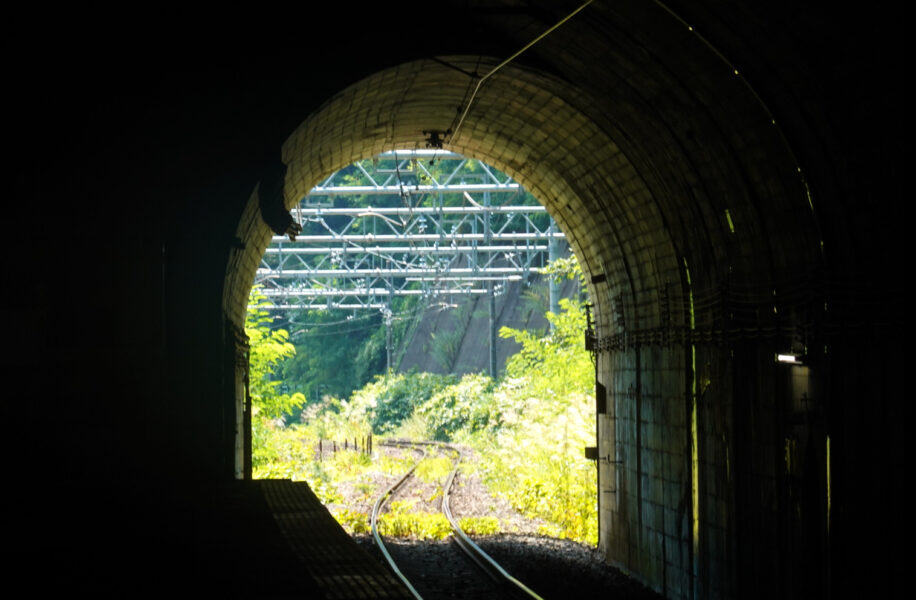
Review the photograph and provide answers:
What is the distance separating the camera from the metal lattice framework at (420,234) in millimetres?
24797

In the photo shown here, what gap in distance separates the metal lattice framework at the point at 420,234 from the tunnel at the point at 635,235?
5.10 m

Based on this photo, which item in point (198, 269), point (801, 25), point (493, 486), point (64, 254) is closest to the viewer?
point (801, 25)

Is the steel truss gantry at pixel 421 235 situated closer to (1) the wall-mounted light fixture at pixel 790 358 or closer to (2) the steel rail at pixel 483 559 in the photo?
(2) the steel rail at pixel 483 559

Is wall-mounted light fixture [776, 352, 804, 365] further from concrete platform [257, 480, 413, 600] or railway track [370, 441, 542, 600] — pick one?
concrete platform [257, 480, 413, 600]

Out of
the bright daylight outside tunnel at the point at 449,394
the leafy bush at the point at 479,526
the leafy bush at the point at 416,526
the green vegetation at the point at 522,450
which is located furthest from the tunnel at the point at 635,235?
the green vegetation at the point at 522,450

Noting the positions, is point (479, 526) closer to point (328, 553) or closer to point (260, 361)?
point (260, 361)

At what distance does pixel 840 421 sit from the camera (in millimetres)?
7969

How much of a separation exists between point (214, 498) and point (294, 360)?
51180 mm


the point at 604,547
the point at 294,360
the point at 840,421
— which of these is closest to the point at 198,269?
the point at 840,421

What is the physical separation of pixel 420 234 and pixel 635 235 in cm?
1848

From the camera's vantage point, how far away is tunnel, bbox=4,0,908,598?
7.50 m

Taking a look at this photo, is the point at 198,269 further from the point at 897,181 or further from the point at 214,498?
the point at 897,181

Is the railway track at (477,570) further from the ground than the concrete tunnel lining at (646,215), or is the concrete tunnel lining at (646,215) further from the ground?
the concrete tunnel lining at (646,215)

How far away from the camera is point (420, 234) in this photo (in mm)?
30250
